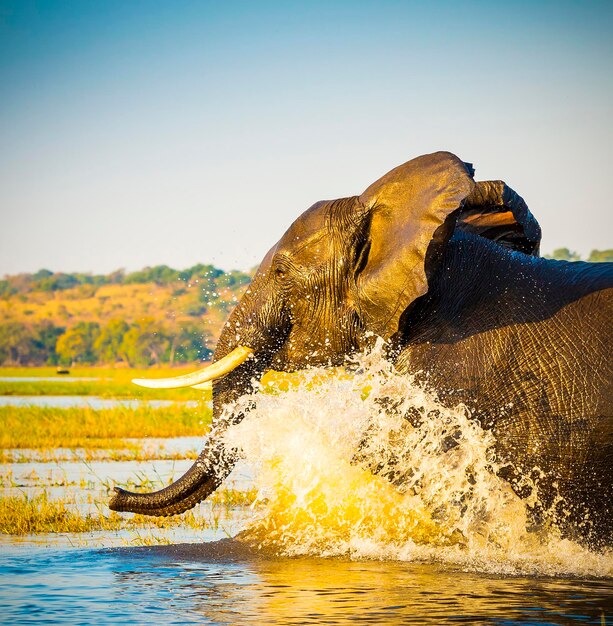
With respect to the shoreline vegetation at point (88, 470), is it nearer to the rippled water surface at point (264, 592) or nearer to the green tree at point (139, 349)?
the rippled water surface at point (264, 592)

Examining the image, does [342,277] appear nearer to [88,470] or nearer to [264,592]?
[264,592]

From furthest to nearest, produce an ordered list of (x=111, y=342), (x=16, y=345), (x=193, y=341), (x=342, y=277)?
(x=16, y=345) < (x=111, y=342) < (x=193, y=341) < (x=342, y=277)

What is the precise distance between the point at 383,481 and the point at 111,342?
389 feet

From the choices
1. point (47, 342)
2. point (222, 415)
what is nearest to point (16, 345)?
point (47, 342)

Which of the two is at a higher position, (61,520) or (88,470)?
(88,470)

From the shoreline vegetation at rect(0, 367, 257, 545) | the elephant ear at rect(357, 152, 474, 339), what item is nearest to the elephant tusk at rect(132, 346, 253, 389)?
the elephant ear at rect(357, 152, 474, 339)

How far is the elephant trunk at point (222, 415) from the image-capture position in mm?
7078

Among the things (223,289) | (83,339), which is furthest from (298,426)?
(83,339)

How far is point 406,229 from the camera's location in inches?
255

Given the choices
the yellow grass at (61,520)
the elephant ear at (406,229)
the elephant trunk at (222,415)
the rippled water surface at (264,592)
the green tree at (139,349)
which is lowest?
the rippled water surface at (264,592)

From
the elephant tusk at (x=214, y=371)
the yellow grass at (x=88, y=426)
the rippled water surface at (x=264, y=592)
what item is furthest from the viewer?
the yellow grass at (x=88, y=426)

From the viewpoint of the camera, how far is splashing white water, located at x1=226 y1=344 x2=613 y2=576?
674 cm

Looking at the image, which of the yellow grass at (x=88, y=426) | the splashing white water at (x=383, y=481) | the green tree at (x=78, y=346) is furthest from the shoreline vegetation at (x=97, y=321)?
the splashing white water at (x=383, y=481)

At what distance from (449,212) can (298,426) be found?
2.43 metres
